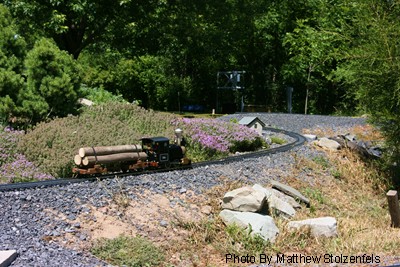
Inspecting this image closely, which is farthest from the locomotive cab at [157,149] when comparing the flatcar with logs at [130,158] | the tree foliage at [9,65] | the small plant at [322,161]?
the small plant at [322,161]

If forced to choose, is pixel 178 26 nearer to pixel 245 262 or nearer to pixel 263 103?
pixel 263 103

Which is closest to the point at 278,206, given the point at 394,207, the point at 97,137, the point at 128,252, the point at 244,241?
the point at 244,241

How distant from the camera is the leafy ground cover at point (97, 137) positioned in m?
7.58

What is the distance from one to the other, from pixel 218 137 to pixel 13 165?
14.0ft

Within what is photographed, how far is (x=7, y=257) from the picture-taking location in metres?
4.61

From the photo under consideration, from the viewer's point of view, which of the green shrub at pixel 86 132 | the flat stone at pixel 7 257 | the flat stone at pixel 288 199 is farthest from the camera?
the green shrub at pixel 86 132

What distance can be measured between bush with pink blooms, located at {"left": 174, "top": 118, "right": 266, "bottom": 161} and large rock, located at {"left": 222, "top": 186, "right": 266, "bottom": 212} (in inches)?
116

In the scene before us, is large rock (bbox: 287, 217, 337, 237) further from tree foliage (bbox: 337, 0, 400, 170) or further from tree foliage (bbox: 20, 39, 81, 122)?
tree foliage (bbox: 20, 39, 81, 122)

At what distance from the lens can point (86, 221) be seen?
586cm

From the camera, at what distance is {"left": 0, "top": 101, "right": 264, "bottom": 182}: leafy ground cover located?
7.58 m

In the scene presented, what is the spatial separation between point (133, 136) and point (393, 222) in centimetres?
432

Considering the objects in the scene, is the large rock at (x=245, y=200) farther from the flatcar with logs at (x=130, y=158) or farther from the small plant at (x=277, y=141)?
the small plant at (x=277, y=141)

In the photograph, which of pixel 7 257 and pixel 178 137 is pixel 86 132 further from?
pixel 7 257

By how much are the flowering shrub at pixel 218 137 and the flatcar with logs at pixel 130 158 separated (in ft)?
4.88
